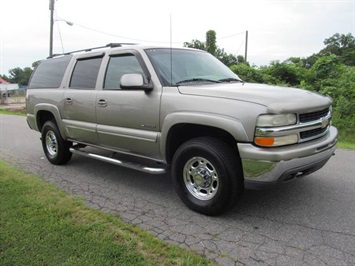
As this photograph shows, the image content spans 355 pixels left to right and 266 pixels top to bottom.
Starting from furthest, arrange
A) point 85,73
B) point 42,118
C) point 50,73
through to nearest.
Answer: point 42,118, point 50,73, point 85,73

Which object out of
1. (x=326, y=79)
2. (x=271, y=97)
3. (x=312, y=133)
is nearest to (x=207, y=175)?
(x=271, y=97)

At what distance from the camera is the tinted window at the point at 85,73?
4.96 metres

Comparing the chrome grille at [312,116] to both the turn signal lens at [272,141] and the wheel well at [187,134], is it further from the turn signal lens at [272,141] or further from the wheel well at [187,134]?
the wheel well at [187,134]

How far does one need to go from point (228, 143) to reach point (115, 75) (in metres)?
1.97

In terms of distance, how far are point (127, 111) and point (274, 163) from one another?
2020 millimetres

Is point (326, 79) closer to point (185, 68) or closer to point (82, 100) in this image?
point (185, 68)

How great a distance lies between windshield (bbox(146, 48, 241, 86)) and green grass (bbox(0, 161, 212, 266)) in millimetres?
1801

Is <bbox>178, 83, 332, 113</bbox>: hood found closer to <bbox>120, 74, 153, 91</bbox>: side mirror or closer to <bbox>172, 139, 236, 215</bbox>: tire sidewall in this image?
<bbox>120, 74, 153, 91</bbox>: side mirror

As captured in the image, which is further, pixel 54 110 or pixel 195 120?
pixel 54 110

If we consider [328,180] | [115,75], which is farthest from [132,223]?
[328,180]

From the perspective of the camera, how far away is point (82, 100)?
16.4ft

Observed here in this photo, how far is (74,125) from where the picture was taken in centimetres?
524

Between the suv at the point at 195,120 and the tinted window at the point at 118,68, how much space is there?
1 cm

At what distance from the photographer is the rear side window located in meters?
5.72
